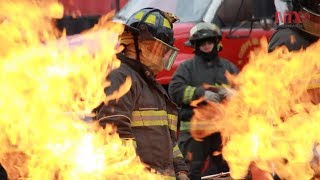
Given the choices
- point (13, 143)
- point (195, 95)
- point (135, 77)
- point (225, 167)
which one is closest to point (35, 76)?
point (13, 143)

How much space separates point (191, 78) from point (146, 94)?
10.7ft

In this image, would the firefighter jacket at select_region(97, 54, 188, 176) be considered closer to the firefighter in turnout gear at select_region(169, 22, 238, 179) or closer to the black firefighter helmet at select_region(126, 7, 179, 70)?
the black firefighter helmet at select_region(126, 7, 179, 70)

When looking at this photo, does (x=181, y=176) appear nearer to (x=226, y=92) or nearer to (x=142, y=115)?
(x=142, y=115)

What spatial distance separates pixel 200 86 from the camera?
7805mm

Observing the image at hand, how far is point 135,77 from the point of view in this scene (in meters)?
4.58

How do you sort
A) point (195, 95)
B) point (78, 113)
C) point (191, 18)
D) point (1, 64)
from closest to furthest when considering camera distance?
point (78, 113), point (1, 64), point (195, 95), point (191, 18)

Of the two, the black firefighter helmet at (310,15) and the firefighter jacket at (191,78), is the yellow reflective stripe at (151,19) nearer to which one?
the black firefighter helmet at (310,15)

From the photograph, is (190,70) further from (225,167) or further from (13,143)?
(13,143)

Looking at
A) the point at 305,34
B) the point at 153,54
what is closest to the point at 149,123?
the point at 153,54

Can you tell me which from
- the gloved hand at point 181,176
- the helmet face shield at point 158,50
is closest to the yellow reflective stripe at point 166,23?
the helmet face shield at point 158,50

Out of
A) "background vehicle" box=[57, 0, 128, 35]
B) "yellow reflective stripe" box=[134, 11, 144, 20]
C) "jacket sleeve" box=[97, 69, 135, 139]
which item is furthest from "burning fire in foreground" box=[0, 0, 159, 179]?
"background vehicle" box=[57, 0, 128, 35]

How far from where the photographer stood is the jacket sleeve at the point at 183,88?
7.66 metres

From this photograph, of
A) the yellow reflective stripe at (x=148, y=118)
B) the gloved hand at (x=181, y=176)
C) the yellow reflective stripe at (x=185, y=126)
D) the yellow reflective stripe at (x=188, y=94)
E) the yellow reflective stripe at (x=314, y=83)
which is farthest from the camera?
the yellow reflective stripe at (x=185, y=126)

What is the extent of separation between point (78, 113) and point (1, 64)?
1006mm
